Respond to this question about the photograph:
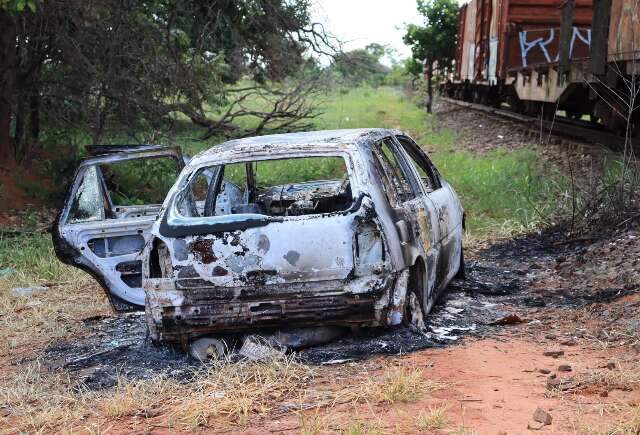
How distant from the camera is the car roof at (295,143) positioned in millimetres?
5863

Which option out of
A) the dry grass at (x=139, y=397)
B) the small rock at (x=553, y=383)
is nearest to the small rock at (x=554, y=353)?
the small rock at (x=553, y=383)

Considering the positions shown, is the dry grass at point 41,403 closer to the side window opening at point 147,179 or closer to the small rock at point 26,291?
the small rock at point 26,291

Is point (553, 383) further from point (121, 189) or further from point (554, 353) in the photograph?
point (121, 189)

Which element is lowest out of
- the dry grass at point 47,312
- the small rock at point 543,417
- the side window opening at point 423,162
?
the dry grass at point 47,312

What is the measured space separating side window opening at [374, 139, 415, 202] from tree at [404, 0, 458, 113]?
2801 centimetres

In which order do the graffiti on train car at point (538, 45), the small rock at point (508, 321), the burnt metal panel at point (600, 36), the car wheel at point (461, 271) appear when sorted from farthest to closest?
1. the graffiti on train car at point (538, 45)
2. the burnt metal panel at point (600, 36)
3. the car wheel at point (461, 271)
4. the small rock at point (508, 321)

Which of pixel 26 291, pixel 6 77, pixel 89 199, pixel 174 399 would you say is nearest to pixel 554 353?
pixel 174 399

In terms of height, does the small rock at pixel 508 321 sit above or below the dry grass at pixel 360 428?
below

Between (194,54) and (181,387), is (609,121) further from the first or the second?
(181,387)

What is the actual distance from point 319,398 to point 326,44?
11857 millimetres

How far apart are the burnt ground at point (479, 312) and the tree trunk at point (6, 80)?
762 cm

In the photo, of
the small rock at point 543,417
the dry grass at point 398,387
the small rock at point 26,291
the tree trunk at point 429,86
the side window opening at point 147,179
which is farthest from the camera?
the tree trunk at point 429,86

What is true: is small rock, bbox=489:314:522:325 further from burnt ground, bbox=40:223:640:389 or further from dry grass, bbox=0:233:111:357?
dry grass, bbox=0:233:111:357

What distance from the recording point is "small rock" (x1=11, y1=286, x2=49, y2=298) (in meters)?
8.83
